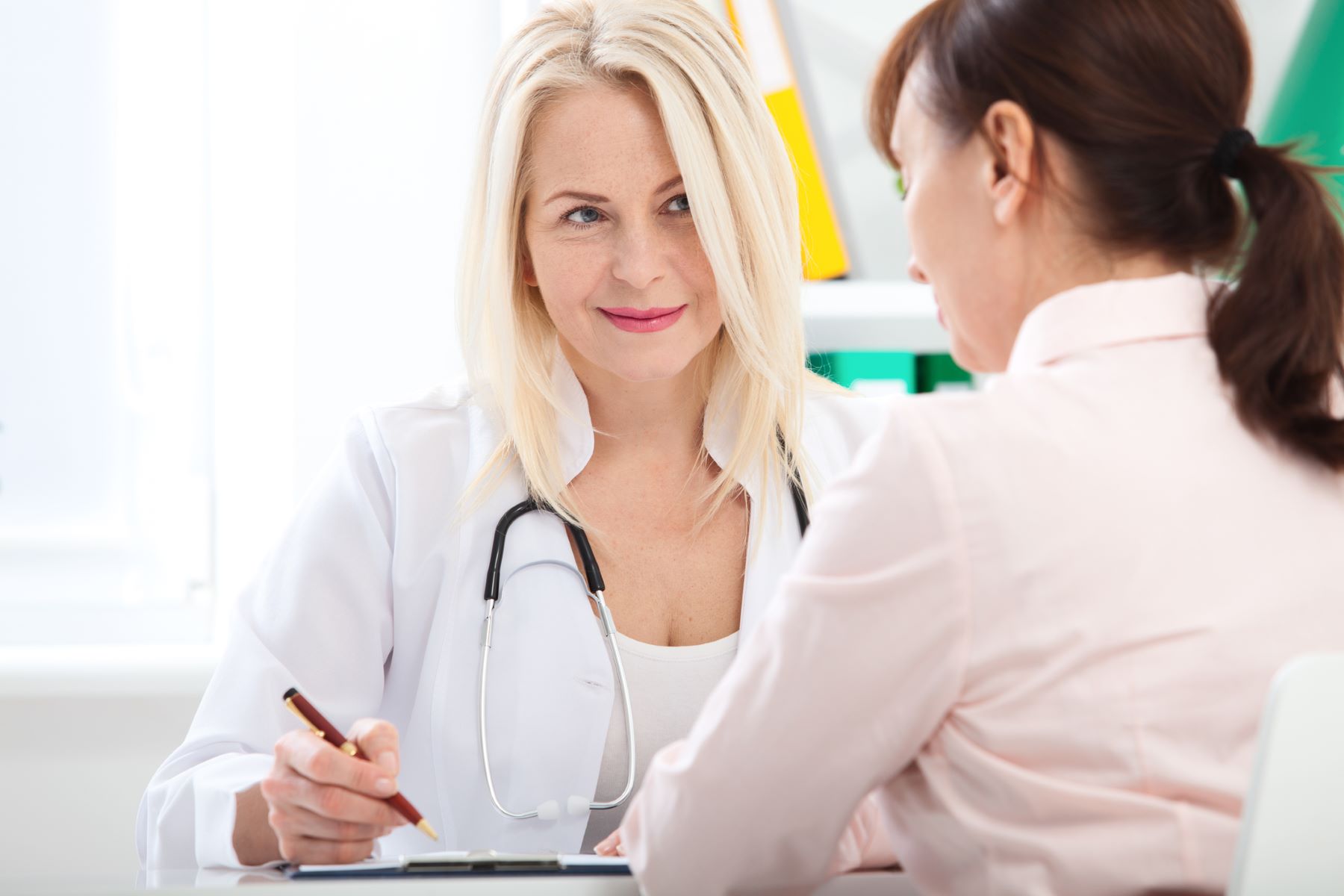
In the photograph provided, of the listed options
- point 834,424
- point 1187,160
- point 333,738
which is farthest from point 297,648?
point 1187,160

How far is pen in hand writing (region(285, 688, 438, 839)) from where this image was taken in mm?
993

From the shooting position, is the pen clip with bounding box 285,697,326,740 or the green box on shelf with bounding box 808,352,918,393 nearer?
the pen clip with bounding box 285,697,326,740

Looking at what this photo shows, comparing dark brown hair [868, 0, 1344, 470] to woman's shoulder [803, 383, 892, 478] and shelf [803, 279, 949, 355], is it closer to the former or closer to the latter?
woman's shoulder [803, 383, 892, 478]

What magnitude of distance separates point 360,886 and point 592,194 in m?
0.88

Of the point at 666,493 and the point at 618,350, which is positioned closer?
the point at 618,350

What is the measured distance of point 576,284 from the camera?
57.2 inches

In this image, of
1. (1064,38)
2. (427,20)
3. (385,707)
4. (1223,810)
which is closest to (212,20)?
(427,20)

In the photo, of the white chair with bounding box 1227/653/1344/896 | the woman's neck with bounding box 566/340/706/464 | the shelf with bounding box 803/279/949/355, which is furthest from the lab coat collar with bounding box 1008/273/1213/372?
the shelf with bounding box 803/279/949/355

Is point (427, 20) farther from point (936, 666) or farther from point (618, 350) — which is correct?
point (936, 666)

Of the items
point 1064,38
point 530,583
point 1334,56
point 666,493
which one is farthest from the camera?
point 1334,56

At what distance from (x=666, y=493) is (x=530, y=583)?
0.82ft

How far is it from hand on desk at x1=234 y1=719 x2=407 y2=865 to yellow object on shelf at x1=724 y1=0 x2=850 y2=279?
4.30 feet

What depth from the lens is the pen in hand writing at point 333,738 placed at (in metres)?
0.99

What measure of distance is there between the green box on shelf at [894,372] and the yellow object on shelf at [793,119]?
16cm
